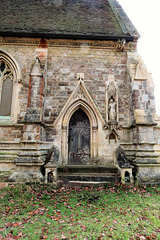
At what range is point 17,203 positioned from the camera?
4066mm

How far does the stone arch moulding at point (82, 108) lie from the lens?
7004mm

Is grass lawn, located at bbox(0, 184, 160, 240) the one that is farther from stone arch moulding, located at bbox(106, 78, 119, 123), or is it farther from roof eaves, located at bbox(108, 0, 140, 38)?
roof eaves, located at bbox(108, 0, 140, 38)

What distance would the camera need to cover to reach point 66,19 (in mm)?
8641

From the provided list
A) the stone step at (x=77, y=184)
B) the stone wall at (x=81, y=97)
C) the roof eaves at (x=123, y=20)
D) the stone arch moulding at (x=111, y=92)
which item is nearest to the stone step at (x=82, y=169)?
the stone step at (x=77, y=184)

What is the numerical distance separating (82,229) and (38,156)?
349cm

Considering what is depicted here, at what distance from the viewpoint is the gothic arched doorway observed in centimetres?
727

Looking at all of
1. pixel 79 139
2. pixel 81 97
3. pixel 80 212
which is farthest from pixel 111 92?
pixel 80 212

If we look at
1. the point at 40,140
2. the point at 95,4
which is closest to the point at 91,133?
the point at 40,140

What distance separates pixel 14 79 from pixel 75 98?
334 cm

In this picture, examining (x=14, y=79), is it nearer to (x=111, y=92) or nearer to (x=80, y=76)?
(x=80, y=76)

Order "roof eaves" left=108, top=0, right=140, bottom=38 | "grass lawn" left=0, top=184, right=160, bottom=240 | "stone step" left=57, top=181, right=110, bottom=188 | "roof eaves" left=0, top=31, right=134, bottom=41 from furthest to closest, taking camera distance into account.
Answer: "roof eaves" left=108, top=0, right=140, bottom=38, "roof eaves" left=0, top=31, right=134, bottom=41, "stone step" left=57, top=181, right=110, bottom=188, "grass lawn" left=0, top=184, right=160, bottom=240

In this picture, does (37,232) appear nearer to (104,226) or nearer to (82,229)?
(82,229)

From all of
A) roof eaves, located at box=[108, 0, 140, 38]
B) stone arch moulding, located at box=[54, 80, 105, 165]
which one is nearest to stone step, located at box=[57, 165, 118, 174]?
stone arch moulding, located at box=[54, 80, 105, 165]

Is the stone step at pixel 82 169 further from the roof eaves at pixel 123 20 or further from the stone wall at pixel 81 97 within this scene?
the roof eaves at pixel 123 20
